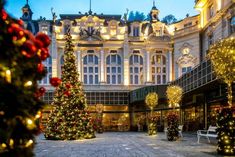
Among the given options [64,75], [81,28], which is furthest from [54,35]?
[64,75]

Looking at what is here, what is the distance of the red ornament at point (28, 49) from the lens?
16.1ft

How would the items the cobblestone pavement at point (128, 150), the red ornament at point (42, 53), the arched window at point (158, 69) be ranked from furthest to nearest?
the arched window at point (158, 69) → the cobblestone pavement at point (128, 150) → the red ornament at point (42, 53)

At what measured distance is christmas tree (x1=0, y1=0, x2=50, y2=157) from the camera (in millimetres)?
4617

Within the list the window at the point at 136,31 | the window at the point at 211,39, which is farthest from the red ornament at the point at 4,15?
the window at the point at 136,31

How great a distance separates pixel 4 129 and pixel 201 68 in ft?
77.3

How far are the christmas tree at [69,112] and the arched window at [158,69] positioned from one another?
30.4 metres

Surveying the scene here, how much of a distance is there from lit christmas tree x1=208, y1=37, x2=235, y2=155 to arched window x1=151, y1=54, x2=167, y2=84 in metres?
40.8

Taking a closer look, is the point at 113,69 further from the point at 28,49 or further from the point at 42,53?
the point at 28,49

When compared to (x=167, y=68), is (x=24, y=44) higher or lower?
lower

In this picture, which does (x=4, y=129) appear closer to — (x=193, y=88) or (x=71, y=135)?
(x=71, y=135)

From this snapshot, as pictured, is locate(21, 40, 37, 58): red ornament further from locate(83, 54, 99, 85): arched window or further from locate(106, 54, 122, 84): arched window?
locate(106, 54, 122, 84): arched window

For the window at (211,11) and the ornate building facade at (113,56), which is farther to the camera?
the ornate building facade at (113,56)

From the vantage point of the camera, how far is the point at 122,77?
183ft

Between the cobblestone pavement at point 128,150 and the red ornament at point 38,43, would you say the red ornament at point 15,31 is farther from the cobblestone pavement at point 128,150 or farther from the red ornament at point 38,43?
the cobblestone pavement at point 128,150
